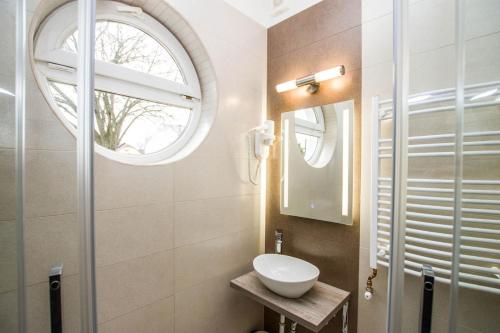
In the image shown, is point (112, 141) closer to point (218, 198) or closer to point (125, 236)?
point (125, 236)

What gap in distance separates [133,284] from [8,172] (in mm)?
735

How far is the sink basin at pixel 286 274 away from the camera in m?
1.14

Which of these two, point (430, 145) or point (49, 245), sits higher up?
point (430, 145)

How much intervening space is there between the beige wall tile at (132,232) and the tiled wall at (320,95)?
0.82 meters

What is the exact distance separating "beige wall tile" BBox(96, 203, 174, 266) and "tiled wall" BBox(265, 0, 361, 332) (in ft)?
2.69

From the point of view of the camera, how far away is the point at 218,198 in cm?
140

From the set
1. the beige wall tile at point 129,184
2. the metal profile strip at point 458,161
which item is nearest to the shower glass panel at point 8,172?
the beige wall tile at point 129,184

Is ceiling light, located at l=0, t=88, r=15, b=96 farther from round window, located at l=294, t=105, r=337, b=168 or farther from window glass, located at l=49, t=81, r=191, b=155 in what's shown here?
→ round window, located at l=294, t=105, r=337, b=168

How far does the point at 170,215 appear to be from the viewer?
3.86 feet

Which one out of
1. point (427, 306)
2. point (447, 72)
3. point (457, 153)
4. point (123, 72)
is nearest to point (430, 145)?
point (457, 153)

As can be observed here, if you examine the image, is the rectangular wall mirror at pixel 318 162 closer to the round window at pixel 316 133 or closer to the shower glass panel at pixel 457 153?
the round window at pixel 316 133

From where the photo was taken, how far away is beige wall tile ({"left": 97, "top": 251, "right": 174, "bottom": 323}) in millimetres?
967

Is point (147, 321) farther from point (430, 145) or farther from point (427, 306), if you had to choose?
point (430, 145)

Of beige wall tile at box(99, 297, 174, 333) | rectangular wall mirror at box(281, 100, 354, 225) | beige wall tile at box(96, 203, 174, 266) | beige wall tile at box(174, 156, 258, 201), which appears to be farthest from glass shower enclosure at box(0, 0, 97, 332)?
rectangular wall mirror at box(281, 100, 354, 225)
